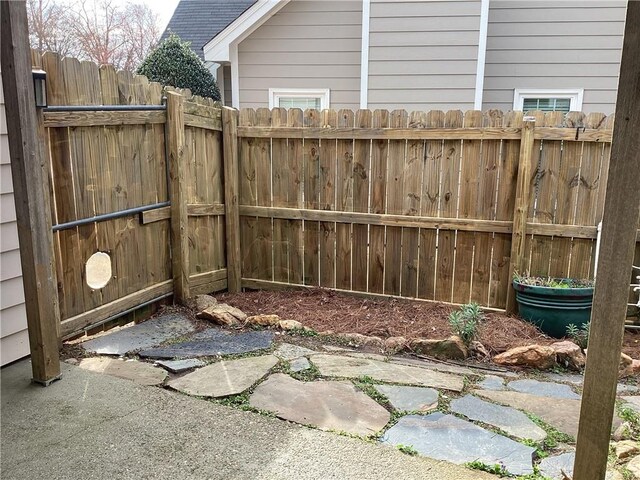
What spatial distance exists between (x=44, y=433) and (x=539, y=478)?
2.09m

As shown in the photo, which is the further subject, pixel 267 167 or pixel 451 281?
pixel 267 167

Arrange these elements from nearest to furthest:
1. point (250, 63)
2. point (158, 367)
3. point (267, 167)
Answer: point (158, 367), point (267, 167), point (250, 63)

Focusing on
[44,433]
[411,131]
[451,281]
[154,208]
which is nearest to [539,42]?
[411,131]

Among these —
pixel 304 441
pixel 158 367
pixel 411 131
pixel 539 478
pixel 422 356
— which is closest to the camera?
pixel 539 478

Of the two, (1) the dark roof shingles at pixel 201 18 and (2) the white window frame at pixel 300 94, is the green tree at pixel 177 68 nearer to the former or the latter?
(2) the white window frame at pixel 300 94

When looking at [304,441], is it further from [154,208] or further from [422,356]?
[154,208]

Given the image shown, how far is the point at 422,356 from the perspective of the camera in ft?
11.6

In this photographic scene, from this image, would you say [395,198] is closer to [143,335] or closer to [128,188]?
[128,188]

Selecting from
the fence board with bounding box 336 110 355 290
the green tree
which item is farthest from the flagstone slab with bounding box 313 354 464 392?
the green tree

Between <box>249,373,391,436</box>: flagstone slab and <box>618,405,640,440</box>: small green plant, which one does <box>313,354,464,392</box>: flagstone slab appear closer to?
<box>249,373,391,436</box>: flagstone slab

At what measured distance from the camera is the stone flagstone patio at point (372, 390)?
2.27 m

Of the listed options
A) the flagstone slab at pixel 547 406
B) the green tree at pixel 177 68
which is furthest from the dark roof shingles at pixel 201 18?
the flagstone slab at pixel 547 406

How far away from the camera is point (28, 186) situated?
243 centimetres

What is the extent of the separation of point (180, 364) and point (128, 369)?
0.29 metres
